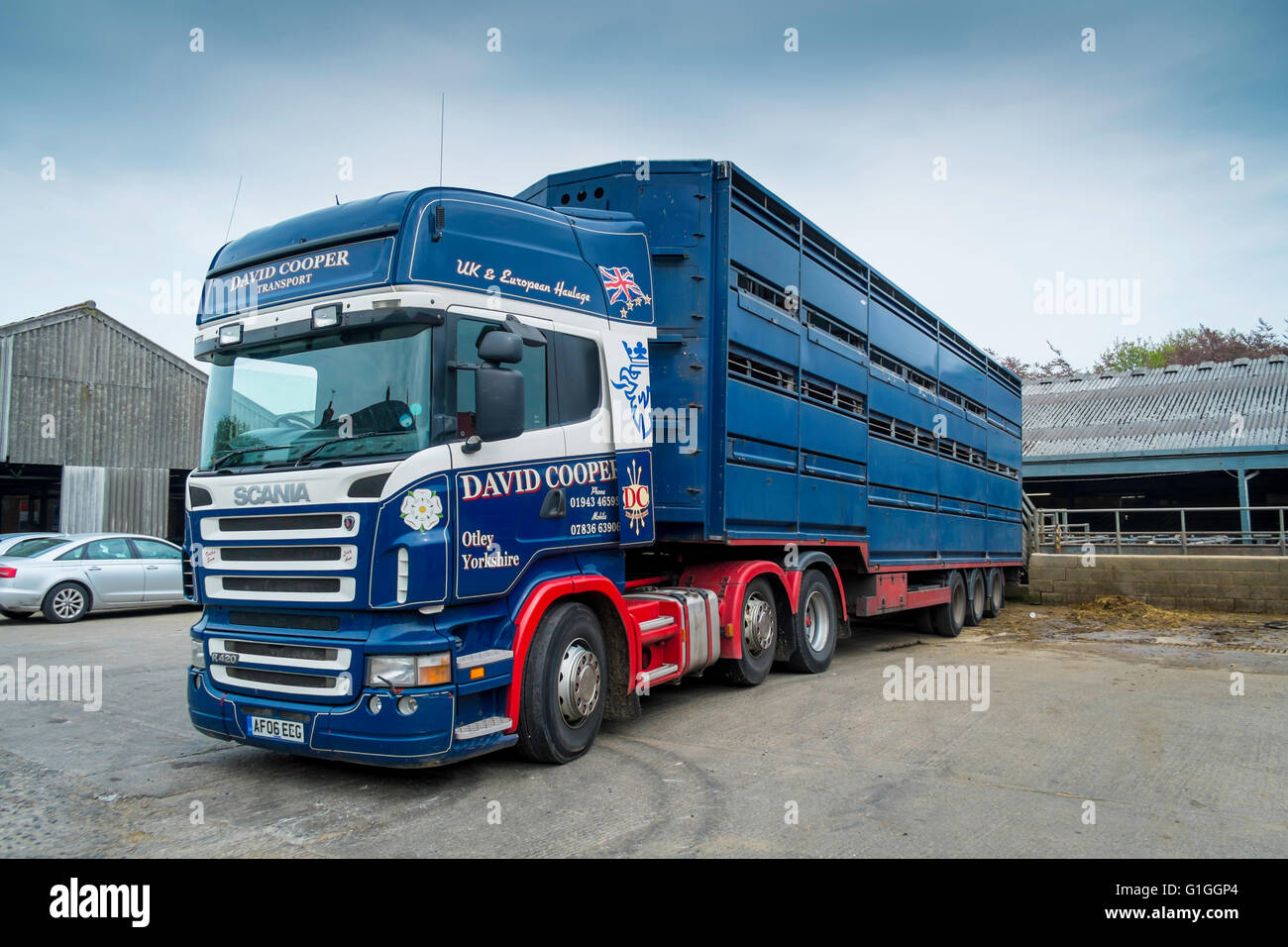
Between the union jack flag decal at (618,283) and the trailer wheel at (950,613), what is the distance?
27.6ft

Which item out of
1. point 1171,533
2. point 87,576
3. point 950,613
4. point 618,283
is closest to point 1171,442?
point 1171,533

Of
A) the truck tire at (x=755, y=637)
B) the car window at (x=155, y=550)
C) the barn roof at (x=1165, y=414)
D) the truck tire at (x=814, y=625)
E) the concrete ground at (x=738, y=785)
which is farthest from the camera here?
the barn roof at (x=1165, y=414)

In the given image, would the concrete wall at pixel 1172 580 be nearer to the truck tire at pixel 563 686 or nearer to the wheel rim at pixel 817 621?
the wheel rim at pixel 817 621

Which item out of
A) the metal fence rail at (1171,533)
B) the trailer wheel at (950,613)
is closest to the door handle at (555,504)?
the trailer wheel at (950,613)

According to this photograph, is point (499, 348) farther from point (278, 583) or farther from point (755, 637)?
point (755, 637)

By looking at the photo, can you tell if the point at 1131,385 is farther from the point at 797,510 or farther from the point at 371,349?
the point at 371,349

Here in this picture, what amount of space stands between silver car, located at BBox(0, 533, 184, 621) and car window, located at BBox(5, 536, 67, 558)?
1 centimetres

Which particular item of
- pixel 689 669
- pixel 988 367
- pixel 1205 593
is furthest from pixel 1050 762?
pixel 1205 593

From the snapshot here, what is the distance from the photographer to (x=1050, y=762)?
5.77m

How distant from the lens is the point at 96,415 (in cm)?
2127

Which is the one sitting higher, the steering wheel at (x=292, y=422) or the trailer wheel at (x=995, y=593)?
the steering wheel at (x=292, y=422)

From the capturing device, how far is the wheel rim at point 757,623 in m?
8.12

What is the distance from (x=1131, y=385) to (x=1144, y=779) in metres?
31.2
